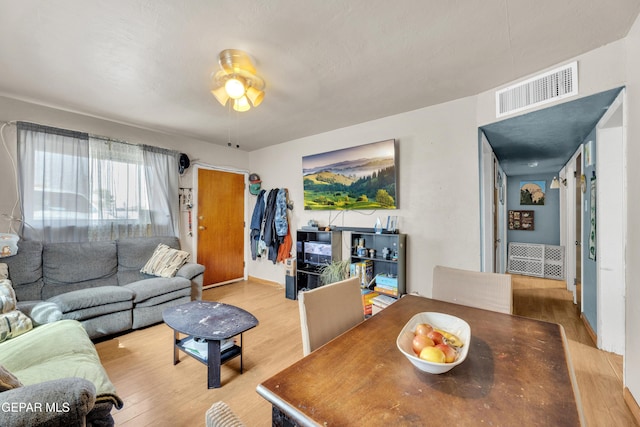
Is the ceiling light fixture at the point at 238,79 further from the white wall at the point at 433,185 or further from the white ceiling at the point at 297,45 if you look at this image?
the white wall at the point at 433,185

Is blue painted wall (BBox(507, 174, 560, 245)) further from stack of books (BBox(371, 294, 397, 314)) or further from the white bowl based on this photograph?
the white bowl

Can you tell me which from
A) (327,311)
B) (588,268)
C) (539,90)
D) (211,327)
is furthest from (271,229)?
(588,268)

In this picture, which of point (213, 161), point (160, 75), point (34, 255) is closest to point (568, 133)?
point (160, 75)

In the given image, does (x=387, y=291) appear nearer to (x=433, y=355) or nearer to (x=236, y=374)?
(x=236, y=374)

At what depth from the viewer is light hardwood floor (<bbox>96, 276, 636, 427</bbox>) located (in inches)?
62.2

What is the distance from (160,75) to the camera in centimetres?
217

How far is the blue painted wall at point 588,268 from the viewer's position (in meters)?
2.48

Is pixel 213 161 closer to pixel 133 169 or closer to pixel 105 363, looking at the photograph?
pixel 133 169

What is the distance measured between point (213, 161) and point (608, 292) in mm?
4989

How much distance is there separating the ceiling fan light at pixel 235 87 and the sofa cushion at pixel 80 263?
95.5 inches

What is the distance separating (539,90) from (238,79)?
93.1 inches

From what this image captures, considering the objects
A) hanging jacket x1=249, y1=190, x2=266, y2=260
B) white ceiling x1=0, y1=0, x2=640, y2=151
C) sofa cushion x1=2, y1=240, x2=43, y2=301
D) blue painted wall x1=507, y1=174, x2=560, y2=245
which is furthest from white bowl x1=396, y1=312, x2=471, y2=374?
blue painted wall x1=507, y1=174, x2=560, y2=245

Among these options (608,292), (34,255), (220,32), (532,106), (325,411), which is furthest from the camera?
(34,255)

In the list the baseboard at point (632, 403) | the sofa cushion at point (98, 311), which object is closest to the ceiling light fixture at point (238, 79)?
the sofa cushion at point (98, 311)
